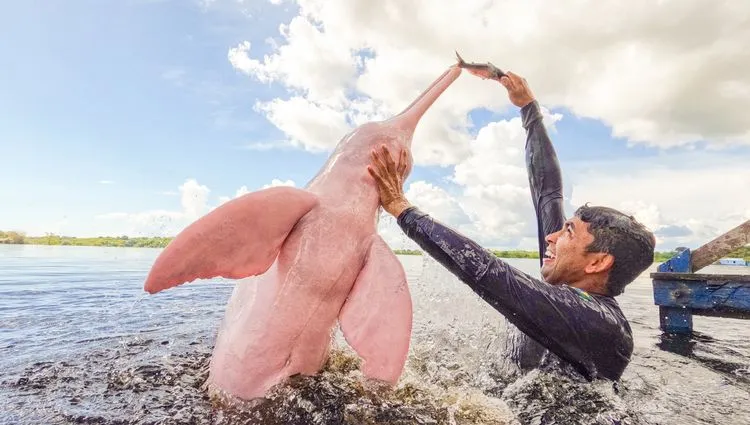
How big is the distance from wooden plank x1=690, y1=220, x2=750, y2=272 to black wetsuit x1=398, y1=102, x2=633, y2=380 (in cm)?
502

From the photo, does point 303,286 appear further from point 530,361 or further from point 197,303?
point 197,303

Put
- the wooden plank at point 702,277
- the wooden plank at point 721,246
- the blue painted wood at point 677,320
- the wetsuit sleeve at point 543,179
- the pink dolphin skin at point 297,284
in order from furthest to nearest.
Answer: the blue painted wood at point 677,320 < the wooden plank at point 702,277 < the wooden plank at point 721,246 < the wetsuit sleeve at point 543,179 < the pink dolphin skin at point 297,284

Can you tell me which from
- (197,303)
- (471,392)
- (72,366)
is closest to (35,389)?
(72,366)

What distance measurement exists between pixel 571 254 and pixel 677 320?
216 inches

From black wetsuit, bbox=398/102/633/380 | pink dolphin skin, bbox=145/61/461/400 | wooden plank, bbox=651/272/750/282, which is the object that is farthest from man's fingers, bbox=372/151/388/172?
wooden plank, bbox=651/272/750/282

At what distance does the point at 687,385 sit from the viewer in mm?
4746

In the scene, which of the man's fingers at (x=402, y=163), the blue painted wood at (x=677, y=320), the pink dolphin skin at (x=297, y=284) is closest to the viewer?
the pink dolphin skin at (x=297, y=284)

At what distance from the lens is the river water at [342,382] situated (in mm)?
3148

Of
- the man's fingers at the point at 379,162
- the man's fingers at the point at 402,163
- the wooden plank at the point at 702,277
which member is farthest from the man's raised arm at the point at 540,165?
the wooden plank at the point at 702,277

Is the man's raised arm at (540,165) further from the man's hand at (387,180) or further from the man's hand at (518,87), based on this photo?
the man's hand at (387,180)

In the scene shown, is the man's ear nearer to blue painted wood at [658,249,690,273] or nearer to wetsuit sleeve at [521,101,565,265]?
wetsuit sleeve at [521,101,565,265]

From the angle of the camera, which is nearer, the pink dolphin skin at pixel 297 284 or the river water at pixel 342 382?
the pink dolphin skin at pixel 297 284

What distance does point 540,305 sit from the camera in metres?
3.07

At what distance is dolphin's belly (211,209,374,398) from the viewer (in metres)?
3.06
